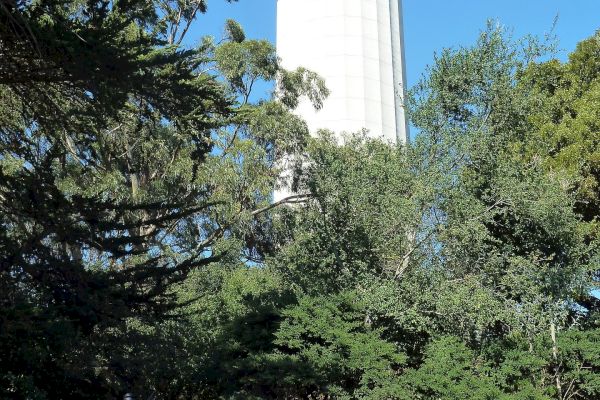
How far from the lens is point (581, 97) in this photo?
18891 mm

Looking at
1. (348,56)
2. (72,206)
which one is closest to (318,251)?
(72,206)

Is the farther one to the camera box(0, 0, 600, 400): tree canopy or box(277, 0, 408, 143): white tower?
box(277, 0, 408, 143): white tower

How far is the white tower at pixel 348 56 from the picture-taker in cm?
3581

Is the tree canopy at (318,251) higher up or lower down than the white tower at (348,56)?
lower down

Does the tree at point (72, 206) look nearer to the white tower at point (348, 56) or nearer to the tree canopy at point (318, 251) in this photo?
the tree canopy at point (318, 251)

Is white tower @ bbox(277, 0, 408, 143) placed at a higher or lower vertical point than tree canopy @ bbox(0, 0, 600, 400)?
higher

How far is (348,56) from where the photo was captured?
36.4 meters

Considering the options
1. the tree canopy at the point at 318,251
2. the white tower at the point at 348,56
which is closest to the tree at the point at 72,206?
the tree canopy at the point at 318,251

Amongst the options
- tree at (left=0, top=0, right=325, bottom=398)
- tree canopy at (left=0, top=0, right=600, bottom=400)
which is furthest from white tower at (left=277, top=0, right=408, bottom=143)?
tree at (left=0, top=0, right=325, bottom=398)

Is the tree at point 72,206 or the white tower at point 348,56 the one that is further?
the white tower at point 348,56

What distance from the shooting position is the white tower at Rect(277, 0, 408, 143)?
35.8 m

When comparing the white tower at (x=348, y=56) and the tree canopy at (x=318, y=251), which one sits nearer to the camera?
the tree canopy at (x=318, y=251)

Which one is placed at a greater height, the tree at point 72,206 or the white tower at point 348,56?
the white tower at point 348,56

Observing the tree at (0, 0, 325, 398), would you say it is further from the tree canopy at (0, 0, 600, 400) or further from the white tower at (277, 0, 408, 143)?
the white tower at (277, 0, 408, 143)
